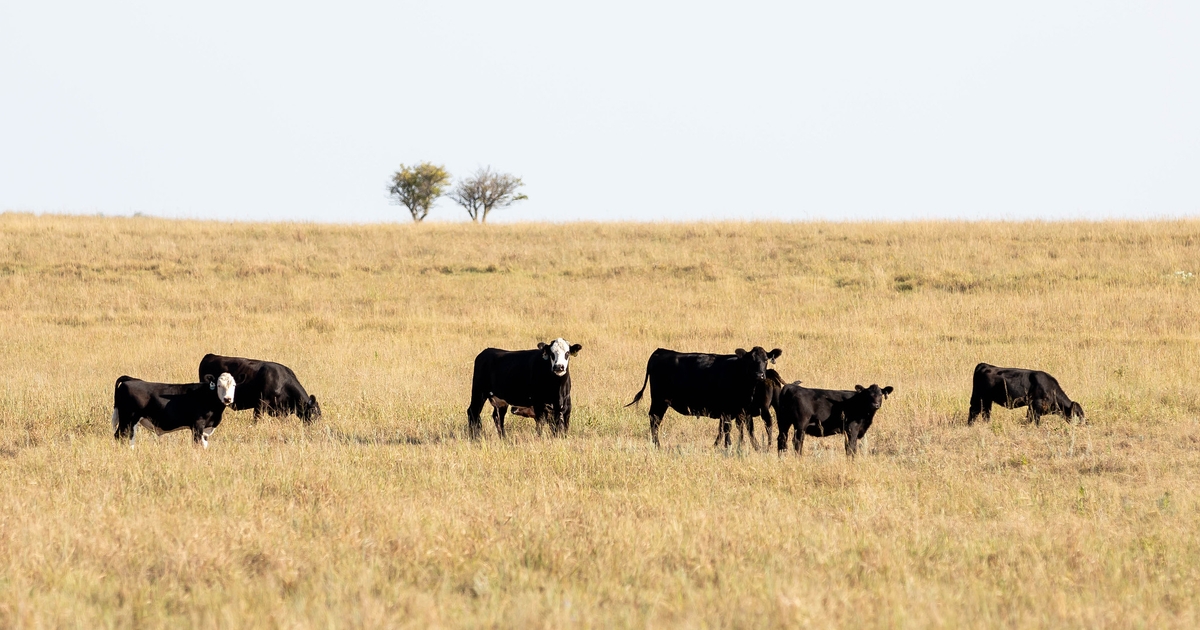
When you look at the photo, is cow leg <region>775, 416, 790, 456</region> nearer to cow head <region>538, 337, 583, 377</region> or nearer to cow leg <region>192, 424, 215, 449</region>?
cow head <region>538, 337, 583, 377</region>

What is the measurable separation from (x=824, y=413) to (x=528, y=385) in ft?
12.0

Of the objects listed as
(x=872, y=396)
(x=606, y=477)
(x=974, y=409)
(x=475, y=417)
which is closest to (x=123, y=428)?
(x=475, y=417)

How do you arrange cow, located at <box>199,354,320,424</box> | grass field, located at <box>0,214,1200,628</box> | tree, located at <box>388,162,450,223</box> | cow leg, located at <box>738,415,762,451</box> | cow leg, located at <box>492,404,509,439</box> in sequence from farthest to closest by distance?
tree, located at <box>388,162,450,223</box> → cow, located at <box>199,354,320,424</box> → cow leg, located at <box>492,404,509,439</box> → cow leg, located at <box>738,415,762,451</box> → grass field, located at <box>0,214,1200,628</box>

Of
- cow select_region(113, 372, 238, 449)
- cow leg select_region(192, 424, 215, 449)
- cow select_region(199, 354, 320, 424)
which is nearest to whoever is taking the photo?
cow leg select_region(192, 424, 215, 449)

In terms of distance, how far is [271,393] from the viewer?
1417cm

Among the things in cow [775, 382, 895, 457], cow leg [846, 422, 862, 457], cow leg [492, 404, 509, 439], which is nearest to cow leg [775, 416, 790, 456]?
cow [775, 382, 895, 457]

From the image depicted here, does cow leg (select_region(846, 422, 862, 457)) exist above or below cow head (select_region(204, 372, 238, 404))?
below

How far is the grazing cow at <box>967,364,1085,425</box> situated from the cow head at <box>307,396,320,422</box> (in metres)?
8.24

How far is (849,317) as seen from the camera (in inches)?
964

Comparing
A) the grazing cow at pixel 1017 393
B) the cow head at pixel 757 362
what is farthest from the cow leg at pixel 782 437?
the grazing cow at pixel 1017 393

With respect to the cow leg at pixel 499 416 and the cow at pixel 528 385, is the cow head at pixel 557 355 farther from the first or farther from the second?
the cow leg at pixel 499 416

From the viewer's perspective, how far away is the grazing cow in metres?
13.1

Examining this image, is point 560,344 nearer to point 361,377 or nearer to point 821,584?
point 361,377

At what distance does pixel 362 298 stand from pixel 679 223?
15.5 meters
